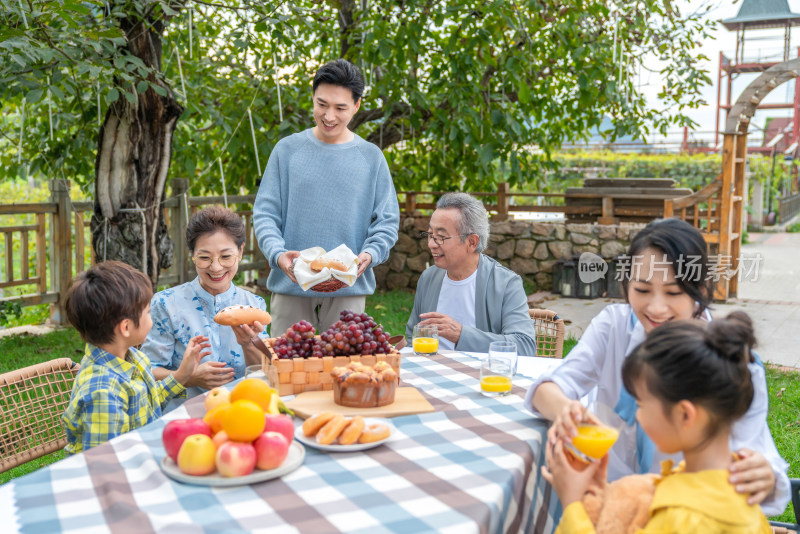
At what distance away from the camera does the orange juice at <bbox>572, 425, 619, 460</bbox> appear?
1.47 m

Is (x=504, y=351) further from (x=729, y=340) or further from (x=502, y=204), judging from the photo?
(x=502, y=204)

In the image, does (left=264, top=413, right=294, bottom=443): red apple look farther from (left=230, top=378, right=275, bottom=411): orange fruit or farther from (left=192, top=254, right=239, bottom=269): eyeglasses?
(left=192, top=254, right=239, bottom=269): eyeglasses

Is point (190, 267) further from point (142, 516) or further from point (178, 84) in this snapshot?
point (142, 516)

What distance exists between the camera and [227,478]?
1469mm

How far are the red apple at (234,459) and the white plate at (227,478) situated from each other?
1 cm

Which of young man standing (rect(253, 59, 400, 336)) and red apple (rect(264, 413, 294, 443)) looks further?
young man standing (rect(253, 59, 400, 336))

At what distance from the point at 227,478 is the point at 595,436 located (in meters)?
0.75

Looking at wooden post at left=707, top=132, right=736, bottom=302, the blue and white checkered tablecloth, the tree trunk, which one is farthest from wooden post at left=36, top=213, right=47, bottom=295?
wooden post at left=707, top=132, right=736, bottom=302

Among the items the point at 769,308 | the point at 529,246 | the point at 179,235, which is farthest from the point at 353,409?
the point at 529,246

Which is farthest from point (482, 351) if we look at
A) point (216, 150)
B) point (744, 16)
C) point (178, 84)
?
point (744, 16)

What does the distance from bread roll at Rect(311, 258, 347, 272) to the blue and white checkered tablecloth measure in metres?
1.03

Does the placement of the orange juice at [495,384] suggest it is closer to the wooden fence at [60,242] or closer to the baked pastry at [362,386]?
the baked pastry at [362,386]

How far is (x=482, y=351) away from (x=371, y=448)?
4.29 feet

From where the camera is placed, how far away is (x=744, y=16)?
2980 centimetres
